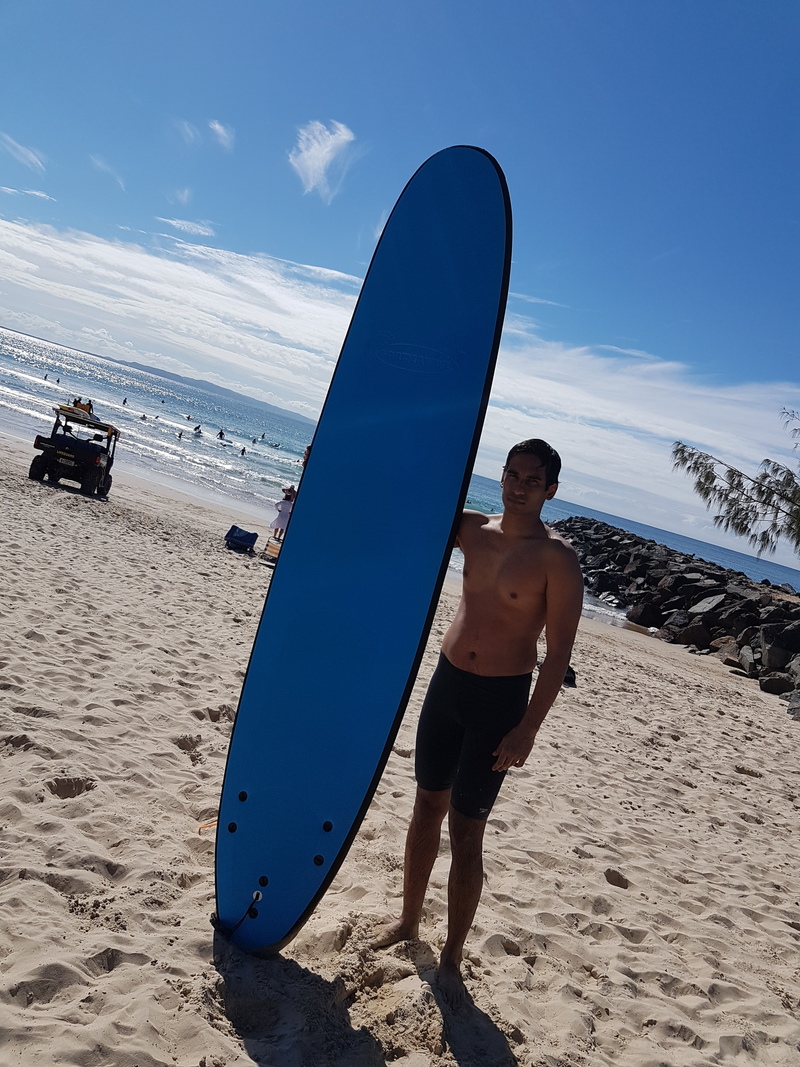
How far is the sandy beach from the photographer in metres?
1.94

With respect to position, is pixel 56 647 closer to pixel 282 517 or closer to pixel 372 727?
pixel 372 727

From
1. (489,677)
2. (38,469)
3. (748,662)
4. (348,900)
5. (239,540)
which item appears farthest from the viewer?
(748,662)

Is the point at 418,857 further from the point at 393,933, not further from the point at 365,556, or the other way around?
the point at 365,556

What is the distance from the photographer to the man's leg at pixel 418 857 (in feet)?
7.55

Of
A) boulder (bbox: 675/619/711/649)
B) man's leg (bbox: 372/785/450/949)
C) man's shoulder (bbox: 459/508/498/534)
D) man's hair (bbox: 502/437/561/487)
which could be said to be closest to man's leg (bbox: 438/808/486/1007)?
man's leg (bbox: 372/785/450/949)

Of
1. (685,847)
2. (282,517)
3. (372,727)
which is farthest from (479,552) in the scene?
(282,517)

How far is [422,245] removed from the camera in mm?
2574

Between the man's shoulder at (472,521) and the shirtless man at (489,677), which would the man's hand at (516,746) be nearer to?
the shirtless man at (489,677)

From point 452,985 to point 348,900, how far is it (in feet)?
1.93

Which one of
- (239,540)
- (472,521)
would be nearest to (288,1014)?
(472,521)

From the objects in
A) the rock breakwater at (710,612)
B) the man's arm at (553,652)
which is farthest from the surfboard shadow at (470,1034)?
the rock breakwater at (710,612)

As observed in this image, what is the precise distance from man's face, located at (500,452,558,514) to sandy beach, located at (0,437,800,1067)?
1.56m

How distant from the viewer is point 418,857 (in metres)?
2.34

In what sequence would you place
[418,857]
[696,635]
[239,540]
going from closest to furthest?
[418,857]
[239,540]
[696,635]
